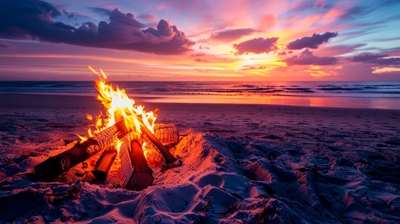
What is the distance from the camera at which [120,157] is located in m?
4.48

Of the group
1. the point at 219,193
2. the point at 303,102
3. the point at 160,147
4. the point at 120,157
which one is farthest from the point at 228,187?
the point at 303,102

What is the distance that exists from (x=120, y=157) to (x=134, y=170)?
87 cm

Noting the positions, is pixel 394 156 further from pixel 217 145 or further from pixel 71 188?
pixel 71 188

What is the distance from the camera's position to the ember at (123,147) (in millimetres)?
3857

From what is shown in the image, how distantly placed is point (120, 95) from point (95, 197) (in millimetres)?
3027

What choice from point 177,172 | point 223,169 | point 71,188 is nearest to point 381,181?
point 223,169

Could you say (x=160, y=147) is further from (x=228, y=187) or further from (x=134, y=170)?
(x=228, y=187)

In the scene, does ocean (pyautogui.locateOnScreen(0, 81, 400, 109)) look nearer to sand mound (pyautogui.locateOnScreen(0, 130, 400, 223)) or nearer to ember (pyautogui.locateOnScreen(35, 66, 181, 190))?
ember (pyautogui.locateOnScreen(35, 66, 181, 190))

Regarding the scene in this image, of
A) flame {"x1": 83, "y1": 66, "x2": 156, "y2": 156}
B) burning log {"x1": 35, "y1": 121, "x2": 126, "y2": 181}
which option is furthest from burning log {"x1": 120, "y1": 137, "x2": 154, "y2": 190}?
flame {"x1": 83, "y1": 66, "x2": 156, "y2": 156}

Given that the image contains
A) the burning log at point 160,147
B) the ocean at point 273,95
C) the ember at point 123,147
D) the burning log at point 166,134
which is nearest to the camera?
the ember at point 123,147

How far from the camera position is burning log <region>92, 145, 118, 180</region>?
427cm

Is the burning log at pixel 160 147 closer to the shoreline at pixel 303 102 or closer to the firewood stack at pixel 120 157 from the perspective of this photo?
the firewood stack at pixel 120 157

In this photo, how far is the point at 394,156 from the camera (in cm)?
548

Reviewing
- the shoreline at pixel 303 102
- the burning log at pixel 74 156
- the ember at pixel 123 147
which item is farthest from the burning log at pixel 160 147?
the shoreline at pixel 303 102
